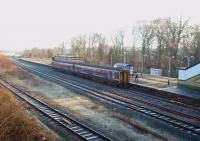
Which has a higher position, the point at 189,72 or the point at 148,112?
the point at 189,72

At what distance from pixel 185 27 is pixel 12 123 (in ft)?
152

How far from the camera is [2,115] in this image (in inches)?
539

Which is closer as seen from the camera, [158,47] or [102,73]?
[102,73]

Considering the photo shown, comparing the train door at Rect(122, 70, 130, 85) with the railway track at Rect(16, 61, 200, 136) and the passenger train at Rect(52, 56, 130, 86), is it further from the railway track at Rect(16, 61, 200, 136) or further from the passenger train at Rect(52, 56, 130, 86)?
the railway track at Rect(16, 61, 200, 136)

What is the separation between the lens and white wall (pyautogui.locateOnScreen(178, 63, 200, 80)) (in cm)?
2644

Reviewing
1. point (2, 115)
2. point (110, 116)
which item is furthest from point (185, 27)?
point (2, 115)

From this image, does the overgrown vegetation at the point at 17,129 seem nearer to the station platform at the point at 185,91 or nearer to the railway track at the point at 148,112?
the railway track at the point at 148,112

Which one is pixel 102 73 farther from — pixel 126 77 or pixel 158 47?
pixel 158 47

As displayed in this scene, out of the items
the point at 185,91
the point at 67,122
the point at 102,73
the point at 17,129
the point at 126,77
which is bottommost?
the point at 67,122

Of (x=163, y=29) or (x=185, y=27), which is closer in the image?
(x=185, y=27)

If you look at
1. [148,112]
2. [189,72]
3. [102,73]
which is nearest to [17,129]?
[148,112]

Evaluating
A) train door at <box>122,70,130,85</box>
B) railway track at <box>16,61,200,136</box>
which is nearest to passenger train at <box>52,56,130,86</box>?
train door at <box>122,70,130,85</box>

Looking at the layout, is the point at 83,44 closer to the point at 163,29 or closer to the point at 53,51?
the point at 53,51

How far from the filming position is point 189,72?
2702 cm
